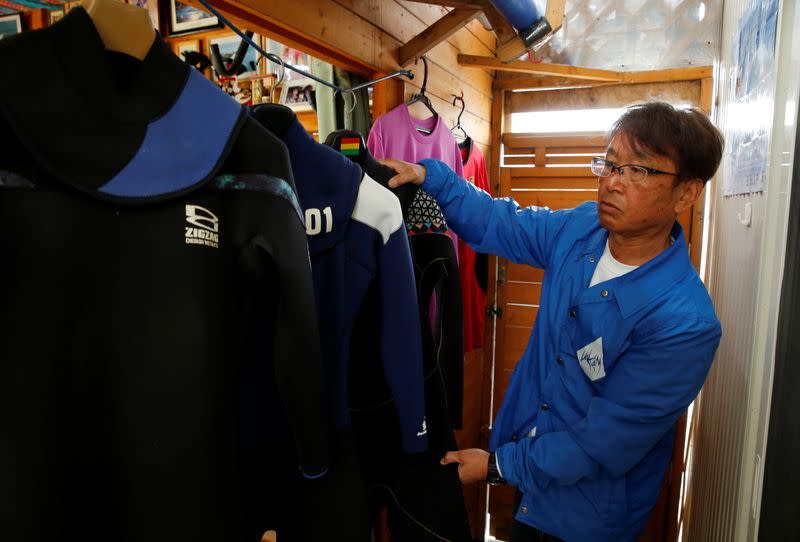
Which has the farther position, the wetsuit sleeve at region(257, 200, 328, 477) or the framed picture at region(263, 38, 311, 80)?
the framed picture at region(263, 38, 311, 80)

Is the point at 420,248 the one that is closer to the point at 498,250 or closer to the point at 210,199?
the point at 498,250

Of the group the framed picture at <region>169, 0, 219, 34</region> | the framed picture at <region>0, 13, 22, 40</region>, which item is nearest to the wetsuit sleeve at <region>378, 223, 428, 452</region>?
the framed picture at <region>169, 0, 219, 34</region>

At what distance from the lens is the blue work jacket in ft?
3.72

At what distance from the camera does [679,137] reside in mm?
1139

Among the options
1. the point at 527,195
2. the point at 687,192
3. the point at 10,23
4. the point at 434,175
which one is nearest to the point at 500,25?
the point at 434,175

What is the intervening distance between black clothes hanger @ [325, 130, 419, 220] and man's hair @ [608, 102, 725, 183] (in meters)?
0.56

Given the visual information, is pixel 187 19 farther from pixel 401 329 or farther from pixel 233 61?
pixel 401 329

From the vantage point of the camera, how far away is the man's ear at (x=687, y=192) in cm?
117

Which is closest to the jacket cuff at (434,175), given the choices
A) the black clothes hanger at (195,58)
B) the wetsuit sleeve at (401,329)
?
the wetsuit sleeve at (401,329)

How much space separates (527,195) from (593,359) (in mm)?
1910

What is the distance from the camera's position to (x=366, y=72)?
5.67 feet

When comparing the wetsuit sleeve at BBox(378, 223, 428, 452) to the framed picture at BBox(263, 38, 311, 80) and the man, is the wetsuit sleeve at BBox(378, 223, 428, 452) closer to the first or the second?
the man

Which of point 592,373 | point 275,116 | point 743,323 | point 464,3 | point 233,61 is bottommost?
point 592,373

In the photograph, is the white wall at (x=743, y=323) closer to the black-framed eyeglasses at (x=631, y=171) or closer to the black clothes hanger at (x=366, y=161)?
the black-framed eyeglasses at (x=631, y=171)
